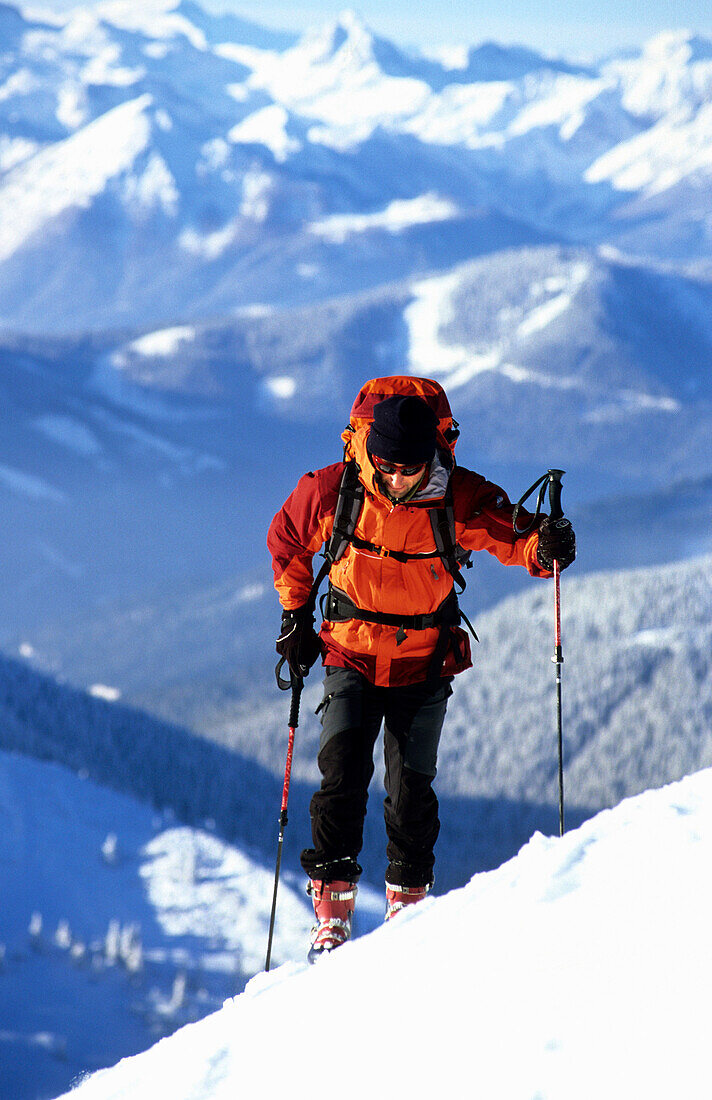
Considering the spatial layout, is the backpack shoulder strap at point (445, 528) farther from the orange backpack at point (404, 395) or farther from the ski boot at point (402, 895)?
the ski boot at point (402, 895)

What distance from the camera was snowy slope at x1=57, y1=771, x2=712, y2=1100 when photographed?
15.0 ft

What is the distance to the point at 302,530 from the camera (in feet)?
25.0

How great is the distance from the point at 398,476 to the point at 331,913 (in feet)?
10.9

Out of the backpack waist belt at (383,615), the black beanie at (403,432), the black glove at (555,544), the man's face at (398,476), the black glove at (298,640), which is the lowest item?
the black glove at (298,640)

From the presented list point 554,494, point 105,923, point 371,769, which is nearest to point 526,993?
point 371,769

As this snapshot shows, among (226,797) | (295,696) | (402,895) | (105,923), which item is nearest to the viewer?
→ (402,895)

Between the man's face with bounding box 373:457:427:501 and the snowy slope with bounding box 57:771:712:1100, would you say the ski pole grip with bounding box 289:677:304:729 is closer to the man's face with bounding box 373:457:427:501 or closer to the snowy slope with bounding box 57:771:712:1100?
Answer: the man's face with bounding box 373:457:427:501

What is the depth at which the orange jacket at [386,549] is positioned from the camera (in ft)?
24.5

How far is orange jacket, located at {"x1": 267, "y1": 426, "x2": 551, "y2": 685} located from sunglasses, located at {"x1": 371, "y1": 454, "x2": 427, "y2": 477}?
0.17 ft

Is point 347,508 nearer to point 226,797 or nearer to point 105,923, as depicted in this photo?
point 105,923

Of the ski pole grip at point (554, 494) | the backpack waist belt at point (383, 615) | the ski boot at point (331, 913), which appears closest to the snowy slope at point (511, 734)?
the ski boot at point (331, 913)

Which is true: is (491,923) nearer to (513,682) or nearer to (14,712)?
(14,712)

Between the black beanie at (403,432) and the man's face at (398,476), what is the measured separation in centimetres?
10

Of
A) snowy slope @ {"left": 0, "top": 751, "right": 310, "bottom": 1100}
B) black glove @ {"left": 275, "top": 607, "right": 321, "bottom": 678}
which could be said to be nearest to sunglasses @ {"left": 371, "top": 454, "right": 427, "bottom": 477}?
black glove @ {"left": 275, "top": 607, "right": 321, "bottom": 678}
